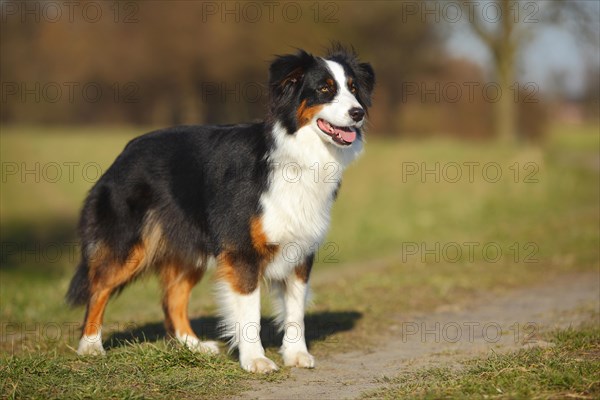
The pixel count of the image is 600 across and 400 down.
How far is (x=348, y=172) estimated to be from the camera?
22.3 metres

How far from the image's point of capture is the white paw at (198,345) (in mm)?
6143

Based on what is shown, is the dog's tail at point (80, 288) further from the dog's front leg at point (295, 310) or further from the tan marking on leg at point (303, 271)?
the tan marking on leg at point (303, 271)

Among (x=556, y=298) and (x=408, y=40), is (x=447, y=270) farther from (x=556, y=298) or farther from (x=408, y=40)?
(x=408, y=40)

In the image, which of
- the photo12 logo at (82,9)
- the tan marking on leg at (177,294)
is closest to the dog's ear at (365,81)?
the tan marking on leg at (177,294)

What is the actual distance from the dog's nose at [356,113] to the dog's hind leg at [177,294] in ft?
7.13

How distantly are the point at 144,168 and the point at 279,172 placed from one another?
4.59 ft

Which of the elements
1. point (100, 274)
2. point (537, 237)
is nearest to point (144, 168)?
point (100, 274)

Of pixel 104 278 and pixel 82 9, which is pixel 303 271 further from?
pixel 82 9


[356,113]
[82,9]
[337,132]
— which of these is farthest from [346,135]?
[82,9]

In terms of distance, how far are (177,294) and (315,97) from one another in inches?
94.7

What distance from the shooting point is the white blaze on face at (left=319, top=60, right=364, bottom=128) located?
570cm

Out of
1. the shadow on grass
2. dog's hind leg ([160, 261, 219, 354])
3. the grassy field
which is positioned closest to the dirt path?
the grassy field

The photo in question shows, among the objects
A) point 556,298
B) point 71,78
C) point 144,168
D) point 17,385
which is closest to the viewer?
point 17,385

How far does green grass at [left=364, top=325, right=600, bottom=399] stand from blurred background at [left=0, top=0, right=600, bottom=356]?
2.70 meters
